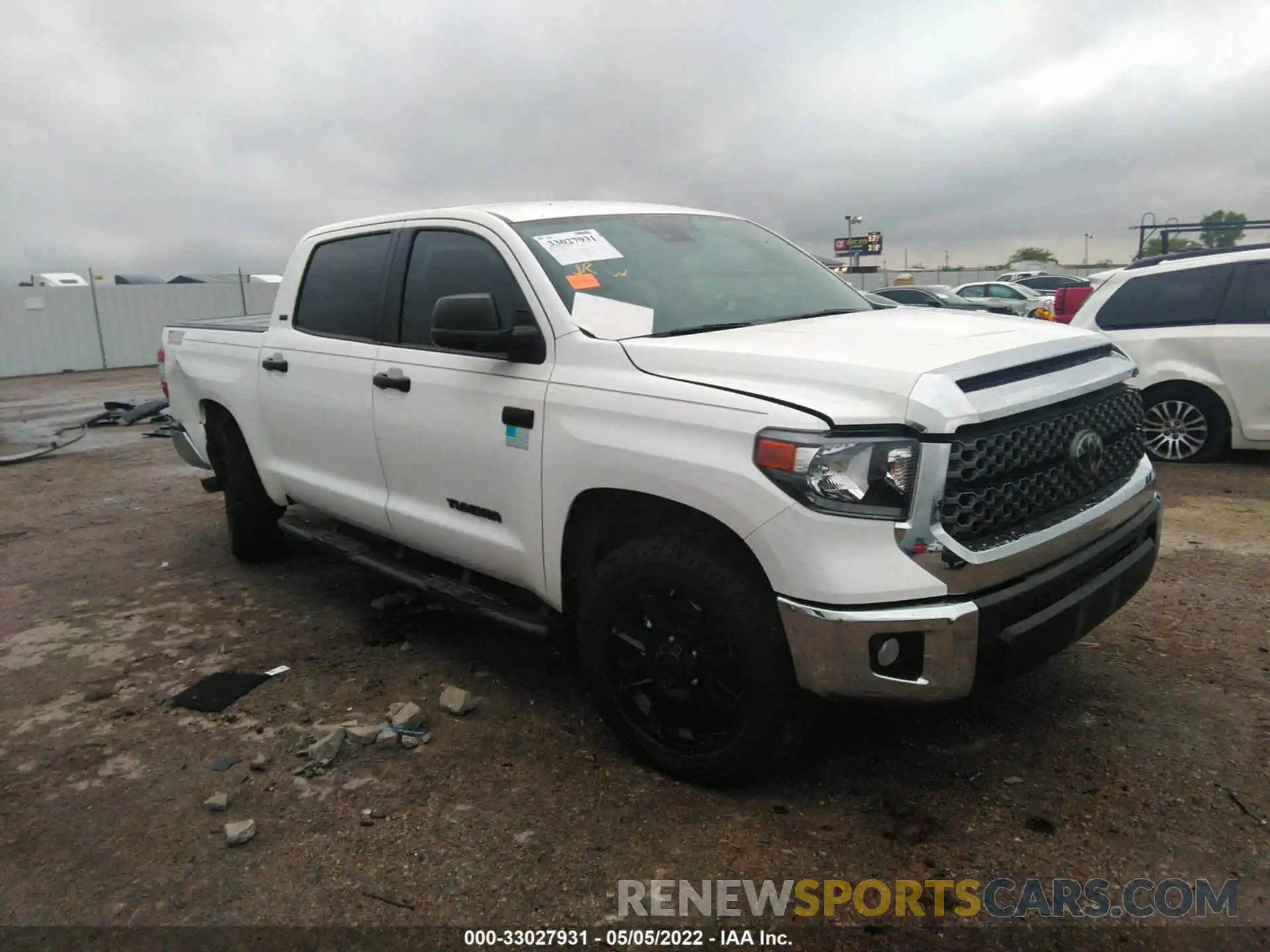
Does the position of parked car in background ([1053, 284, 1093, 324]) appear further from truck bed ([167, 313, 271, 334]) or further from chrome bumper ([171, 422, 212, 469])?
chrome bumper ([171, 422, 212, 469])

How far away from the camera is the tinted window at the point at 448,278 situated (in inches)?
137

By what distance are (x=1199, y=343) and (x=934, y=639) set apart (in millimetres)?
6088

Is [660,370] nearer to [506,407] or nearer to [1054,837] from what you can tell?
[506,407]

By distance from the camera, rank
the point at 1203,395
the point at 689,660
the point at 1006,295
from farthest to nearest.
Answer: the point at 1006,295, the point at 1203,395, the point at 689,660

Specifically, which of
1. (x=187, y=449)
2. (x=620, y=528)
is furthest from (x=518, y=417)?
(x=187, y=449)

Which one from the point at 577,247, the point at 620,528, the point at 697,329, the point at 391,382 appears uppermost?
the point at 577,247

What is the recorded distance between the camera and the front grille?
2482 millimetres

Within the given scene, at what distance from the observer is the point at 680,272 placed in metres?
3.57

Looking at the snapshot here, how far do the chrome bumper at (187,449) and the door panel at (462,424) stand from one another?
2369mm

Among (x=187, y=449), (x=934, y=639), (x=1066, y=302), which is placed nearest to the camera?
(x=934, y=639)

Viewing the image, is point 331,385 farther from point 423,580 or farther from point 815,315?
point 815,315

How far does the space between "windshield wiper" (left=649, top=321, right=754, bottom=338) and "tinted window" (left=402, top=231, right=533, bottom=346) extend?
487mm

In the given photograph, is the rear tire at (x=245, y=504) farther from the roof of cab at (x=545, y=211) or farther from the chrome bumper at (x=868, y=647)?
the chrome bumper at (x=868, y=647)
